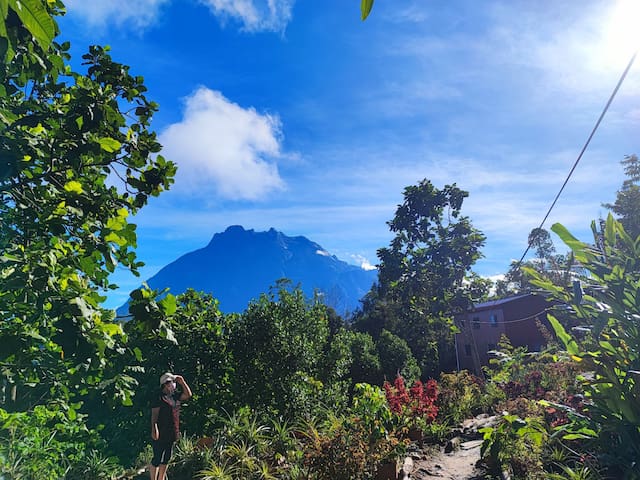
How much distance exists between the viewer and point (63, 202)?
2.50 m

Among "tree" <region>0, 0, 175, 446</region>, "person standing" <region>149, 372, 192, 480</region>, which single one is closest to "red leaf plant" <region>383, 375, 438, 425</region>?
"person standing" <region>149, 372, 192, 480</region>

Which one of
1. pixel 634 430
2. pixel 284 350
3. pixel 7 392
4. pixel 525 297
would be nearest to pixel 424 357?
pixel 525 297

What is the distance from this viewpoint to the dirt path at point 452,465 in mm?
7105

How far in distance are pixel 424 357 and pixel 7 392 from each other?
86.0ft

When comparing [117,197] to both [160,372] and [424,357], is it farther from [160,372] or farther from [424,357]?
[424,357]

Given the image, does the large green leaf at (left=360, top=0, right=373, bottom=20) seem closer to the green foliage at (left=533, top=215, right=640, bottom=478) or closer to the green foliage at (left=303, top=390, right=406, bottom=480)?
the green foliage at (left=533, top=215, right=640, bottom=478)

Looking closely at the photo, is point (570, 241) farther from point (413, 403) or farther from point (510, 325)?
point (510, 325)

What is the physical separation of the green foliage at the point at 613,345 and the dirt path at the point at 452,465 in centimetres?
333

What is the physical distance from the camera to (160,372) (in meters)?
8.66

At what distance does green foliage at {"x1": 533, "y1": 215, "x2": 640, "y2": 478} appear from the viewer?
406 centimetres

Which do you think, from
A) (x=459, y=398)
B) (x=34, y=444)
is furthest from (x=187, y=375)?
(x=459, y=398)

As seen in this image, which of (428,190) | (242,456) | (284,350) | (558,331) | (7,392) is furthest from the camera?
(428,190)

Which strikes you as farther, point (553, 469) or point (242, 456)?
A: point (242, 456)

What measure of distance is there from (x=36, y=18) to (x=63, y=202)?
1882 millimetres
